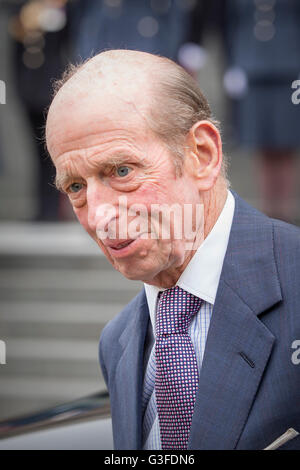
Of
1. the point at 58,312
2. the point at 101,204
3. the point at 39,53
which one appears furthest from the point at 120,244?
the point at 39,53

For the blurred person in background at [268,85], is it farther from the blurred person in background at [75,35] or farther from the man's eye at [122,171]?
the man's eye at [122,171]

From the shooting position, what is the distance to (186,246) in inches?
56.6

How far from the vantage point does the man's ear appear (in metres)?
1.38

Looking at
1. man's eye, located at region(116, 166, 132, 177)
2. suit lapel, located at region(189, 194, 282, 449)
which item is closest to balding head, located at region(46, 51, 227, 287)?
man's eye, located at region(116, 166, 132, 177)

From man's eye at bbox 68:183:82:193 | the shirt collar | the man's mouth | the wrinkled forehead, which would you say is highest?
the wrinkled forehead

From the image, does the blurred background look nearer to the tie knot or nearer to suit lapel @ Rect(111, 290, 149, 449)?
suit lapel @ Rect(111, 290, 149, 449)

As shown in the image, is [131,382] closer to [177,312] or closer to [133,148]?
[177,312]

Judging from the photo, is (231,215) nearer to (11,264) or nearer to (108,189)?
(108,189)

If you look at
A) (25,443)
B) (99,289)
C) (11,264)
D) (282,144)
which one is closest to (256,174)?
(282,144)

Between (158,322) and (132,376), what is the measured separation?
0.15 meters

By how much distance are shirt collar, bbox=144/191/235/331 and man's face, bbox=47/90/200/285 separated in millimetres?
82

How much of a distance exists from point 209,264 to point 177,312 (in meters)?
0.11

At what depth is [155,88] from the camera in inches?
52.1

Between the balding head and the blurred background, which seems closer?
the balding head
